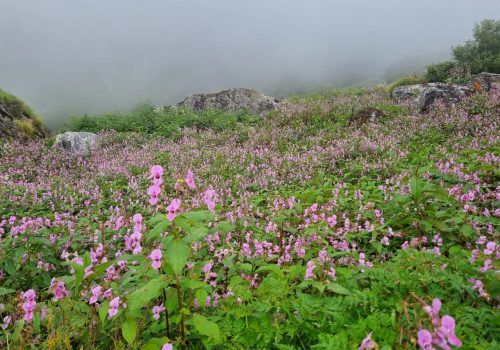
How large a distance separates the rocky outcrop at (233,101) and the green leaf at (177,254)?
70.5ft

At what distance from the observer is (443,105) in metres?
14.6

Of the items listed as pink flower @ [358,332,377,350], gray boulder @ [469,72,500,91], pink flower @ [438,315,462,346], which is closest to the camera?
pink flower @ [438,315,462,346]

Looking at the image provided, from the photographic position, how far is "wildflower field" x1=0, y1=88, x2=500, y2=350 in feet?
8.15

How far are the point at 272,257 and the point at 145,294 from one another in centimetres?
178

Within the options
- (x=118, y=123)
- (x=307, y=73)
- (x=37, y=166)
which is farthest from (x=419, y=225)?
(x=307, y=73)

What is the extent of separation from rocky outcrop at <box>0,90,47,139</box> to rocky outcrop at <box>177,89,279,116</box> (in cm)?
914

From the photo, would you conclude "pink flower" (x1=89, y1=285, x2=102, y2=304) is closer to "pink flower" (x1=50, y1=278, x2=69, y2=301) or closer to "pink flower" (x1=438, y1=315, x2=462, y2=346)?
"pink flower" (x1=50, y1=278, x2=69, y2=301)

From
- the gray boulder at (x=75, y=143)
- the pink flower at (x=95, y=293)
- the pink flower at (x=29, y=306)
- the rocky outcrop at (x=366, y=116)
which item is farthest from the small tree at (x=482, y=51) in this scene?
the pink flower at (x=29, y=306)

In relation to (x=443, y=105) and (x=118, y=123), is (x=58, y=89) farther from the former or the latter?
(x=443, y=105)

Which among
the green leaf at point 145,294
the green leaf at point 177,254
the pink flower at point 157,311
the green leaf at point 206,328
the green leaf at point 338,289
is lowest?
the pink flower at point 157,311

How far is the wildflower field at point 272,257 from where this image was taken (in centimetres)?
248

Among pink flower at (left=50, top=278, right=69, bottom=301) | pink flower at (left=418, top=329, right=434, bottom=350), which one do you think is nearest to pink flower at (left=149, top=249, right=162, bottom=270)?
pink flower at (left=50, top=278, right=69, bottom=301)

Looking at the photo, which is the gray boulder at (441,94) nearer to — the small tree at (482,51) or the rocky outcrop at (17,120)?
the small tree at (482,51)

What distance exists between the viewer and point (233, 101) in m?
24.5
